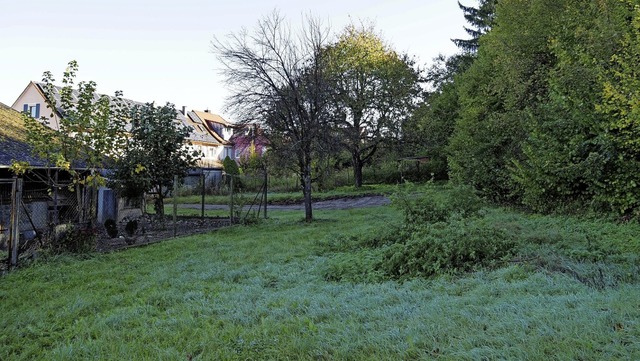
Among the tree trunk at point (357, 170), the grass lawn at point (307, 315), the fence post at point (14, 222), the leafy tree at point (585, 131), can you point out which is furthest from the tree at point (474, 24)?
the fence post at point (14, 222)

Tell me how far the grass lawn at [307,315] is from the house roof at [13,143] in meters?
6.05

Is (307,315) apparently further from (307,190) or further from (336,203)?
(336,203)

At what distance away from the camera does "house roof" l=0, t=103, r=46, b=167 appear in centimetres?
1141

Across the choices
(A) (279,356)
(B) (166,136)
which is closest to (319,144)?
Answer: (B) (166,136)

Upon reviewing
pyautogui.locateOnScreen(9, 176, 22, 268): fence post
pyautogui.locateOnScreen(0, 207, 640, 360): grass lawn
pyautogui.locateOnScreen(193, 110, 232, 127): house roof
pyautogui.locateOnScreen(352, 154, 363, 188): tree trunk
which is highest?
pyautogui.locateOnScreen(193, 110, 232, 127): house roof

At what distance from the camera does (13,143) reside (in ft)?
41.4

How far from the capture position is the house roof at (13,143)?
11.4 meters

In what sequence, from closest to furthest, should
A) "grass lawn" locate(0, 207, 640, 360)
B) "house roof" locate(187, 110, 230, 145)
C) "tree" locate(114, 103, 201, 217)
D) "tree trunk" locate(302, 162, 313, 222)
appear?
1. "grass lawn" locate(0, 207, 640, 360)
2. "tree" locate(114, 103, 201, 217)
3. "tree trunk" locate(302, 162, 313, 222)
4. "house roof" locate(187, 110, 230, 145)

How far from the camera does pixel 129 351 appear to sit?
11.7 feet

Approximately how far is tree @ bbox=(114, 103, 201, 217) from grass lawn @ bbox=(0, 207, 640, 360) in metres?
6.52

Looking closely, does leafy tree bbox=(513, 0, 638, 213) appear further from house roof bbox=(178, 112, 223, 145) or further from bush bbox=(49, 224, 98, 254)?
house roof bbox=(178, 112, 223, 145)

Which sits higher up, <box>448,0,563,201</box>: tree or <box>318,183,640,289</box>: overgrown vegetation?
<box>448,0,563,201</box>: tree

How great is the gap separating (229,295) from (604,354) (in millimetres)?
3844

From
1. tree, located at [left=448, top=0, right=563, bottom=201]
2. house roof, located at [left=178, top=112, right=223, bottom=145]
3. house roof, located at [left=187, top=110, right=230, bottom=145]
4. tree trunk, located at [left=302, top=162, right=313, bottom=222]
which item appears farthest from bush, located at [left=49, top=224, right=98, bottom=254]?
house roof, located at [left=187, top=110, right=230, bottom=145]
